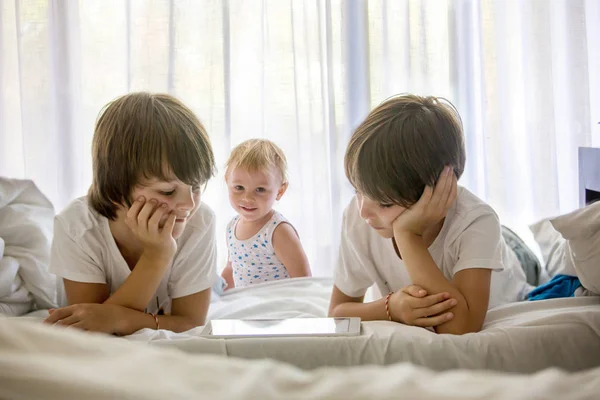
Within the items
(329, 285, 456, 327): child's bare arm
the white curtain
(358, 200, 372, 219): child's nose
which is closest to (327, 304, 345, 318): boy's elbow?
(329, 285, 456, 327): child's bare arm

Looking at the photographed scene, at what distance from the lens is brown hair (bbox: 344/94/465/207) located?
146 centimetres

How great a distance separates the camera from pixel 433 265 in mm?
1460

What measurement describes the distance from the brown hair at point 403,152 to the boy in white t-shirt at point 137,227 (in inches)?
12.8

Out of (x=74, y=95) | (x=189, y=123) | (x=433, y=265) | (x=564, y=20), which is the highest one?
(x=564, y=20)

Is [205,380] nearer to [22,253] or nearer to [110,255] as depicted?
[110,255]

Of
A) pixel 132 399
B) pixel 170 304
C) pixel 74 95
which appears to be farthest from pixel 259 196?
pixel 132 399

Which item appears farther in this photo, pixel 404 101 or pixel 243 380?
pixel 404 101

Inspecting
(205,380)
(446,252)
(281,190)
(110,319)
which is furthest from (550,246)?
(205,380)

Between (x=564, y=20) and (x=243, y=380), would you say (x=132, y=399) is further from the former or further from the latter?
(x=564, y=20)

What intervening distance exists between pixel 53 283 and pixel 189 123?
19.3 inches

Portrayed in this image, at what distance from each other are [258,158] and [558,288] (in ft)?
3.03

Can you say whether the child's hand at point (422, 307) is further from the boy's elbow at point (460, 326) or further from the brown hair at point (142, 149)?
the brown hair at point (142, 149)

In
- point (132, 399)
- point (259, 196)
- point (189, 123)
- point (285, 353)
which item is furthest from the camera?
point (259, 196)

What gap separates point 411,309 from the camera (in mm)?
1428
